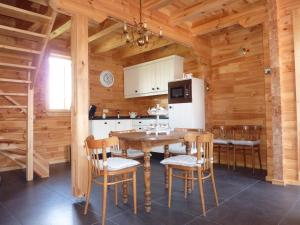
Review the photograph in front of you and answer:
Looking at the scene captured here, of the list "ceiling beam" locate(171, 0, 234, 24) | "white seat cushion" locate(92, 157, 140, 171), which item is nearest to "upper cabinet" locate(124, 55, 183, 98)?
"ceiling beam" locate(171, 0, 234, 24)

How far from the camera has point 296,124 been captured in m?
3.12

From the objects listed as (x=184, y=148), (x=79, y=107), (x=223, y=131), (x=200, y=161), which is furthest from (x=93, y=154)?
(x=223, y=131)

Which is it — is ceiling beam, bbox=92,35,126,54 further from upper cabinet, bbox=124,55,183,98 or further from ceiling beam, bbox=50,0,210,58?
ceiling beam, bbox=50,0,210,58

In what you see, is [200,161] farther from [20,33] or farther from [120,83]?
[120,83]

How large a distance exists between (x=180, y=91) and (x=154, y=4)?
6.05ft

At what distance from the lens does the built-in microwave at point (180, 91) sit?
14.6 ft

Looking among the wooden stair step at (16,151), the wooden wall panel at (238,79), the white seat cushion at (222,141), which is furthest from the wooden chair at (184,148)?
the wooden stair step at (16,151)

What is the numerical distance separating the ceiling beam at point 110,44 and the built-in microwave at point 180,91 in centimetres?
145

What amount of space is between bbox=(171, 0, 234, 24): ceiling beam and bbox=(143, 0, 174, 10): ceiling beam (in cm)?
48

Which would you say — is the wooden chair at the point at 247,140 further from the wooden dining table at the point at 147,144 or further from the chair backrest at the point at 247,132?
the wooden dining table at the point at 147,144

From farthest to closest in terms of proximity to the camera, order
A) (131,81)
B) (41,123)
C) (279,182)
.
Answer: (131,81) → (41,123) → (279,182)

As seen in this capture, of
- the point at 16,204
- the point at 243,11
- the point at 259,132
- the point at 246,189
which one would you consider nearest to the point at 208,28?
the point at 243,11

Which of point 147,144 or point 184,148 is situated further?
point 184,148

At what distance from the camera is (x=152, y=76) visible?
5500 millimetres
